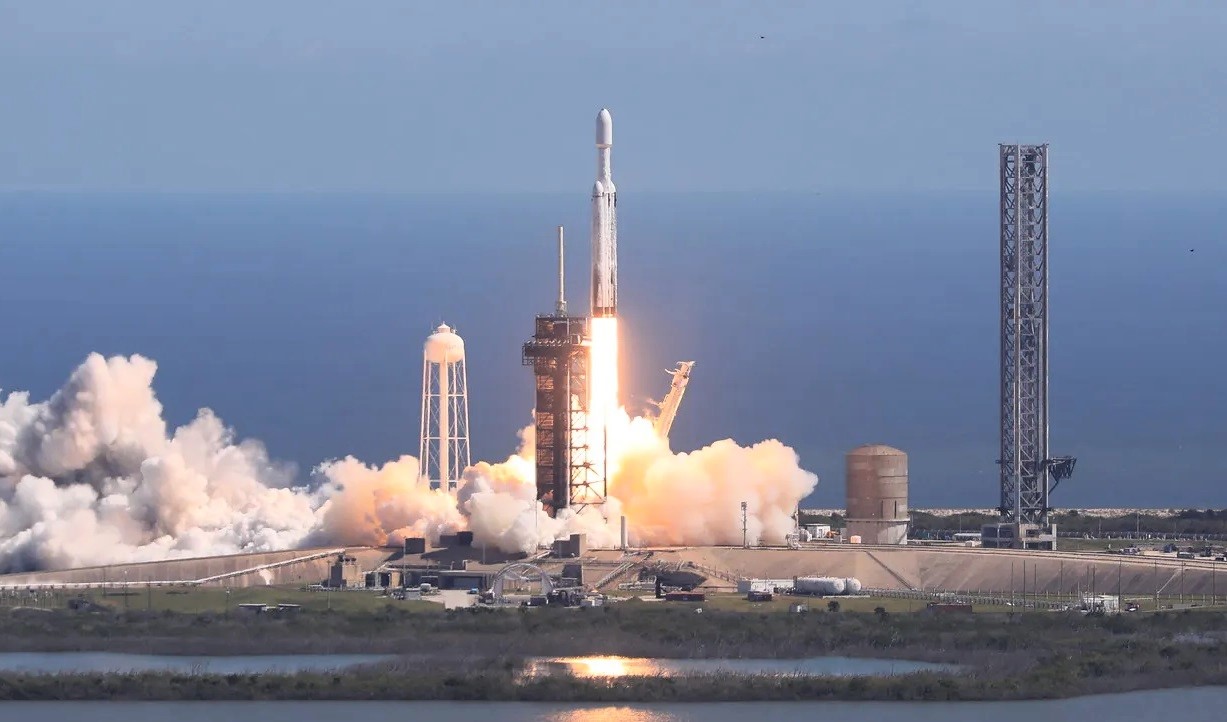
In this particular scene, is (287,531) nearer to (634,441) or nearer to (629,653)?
(634,441)

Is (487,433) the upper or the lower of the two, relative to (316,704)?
upper

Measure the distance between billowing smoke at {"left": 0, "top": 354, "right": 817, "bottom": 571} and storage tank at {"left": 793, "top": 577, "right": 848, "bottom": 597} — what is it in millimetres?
6054

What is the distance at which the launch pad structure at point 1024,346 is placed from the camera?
85750 millimetres

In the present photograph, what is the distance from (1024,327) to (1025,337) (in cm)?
29

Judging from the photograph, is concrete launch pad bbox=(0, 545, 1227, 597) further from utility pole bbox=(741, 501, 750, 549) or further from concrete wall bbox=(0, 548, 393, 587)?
utility pole bbox=(741, 501, 750, 549)

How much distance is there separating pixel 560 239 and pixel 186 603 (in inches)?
587

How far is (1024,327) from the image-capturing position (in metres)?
86.0

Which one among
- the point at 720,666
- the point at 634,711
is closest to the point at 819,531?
the point at 720,666

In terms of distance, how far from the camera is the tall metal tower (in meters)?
85.8

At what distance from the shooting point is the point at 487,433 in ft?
415

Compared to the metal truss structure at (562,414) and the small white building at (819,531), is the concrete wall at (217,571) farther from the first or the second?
the small white building at (819,531)

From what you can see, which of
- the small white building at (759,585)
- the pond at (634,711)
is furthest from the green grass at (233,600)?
the pond at (634,711)

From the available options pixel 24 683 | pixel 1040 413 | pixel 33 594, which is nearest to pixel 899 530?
pixel 1040 413

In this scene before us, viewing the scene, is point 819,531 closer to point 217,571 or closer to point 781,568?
point 781,568
